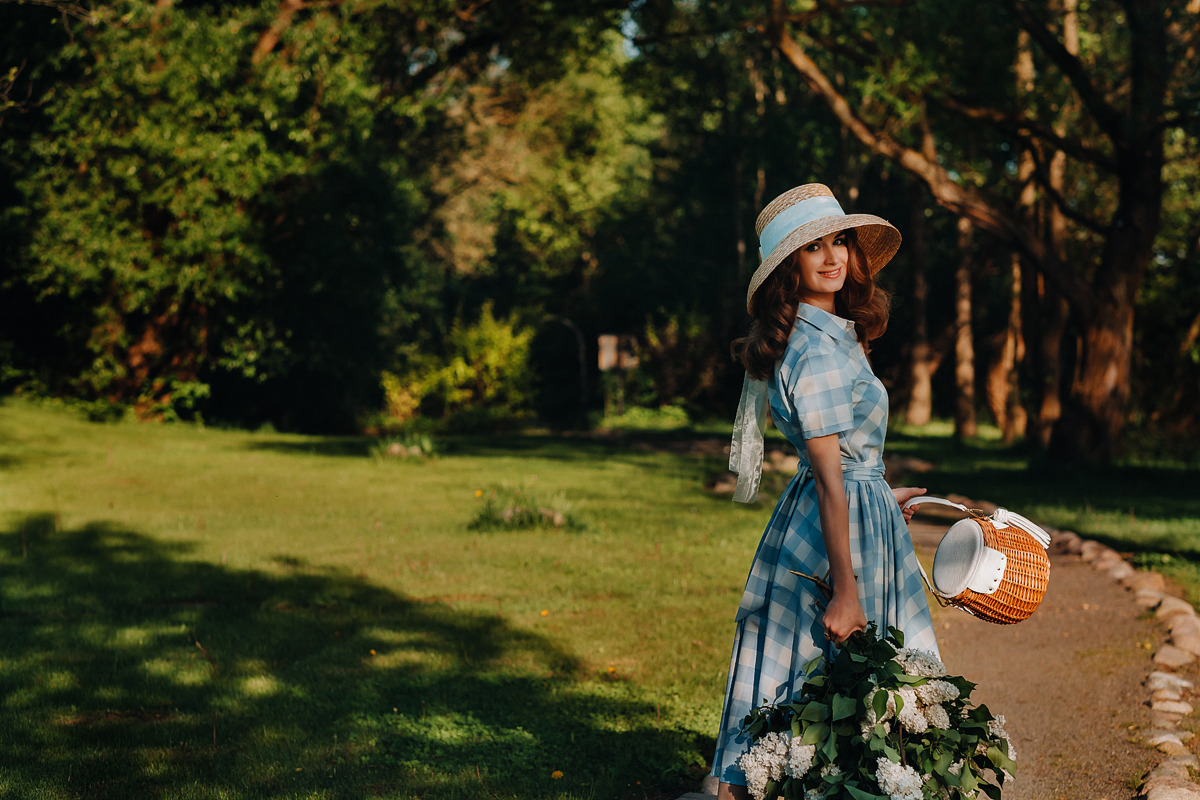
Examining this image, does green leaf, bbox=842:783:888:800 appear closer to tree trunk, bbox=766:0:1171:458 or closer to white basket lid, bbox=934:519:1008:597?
white basket lid, bbox=934:519:1008:597

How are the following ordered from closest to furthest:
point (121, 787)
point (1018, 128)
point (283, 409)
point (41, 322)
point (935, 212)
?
1. point (121, 787)
2. point (1018, 128)
3. point (41, 322)
4. point (283, 409)
5. point (935, 212)

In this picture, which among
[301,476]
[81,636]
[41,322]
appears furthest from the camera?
[41,322]

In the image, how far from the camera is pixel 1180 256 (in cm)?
1723

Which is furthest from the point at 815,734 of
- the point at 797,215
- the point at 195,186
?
the point at 195,186

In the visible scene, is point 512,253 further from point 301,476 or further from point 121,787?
point 121,787

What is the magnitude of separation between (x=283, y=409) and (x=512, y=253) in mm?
14699

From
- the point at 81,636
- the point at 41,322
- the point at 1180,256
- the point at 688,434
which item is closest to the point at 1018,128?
the point at 1180,256

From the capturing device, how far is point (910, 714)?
2496 millimetres

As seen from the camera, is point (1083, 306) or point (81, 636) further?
point (1083, 306)

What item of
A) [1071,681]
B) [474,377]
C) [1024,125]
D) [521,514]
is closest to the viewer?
[1071,681]

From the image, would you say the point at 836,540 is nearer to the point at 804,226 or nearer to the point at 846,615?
the point at 846,615

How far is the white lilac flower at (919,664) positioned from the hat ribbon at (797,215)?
117 cm

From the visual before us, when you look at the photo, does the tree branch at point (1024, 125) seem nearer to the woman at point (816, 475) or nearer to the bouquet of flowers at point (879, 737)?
the woman at point (816, 475)

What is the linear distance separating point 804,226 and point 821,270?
14 cm
